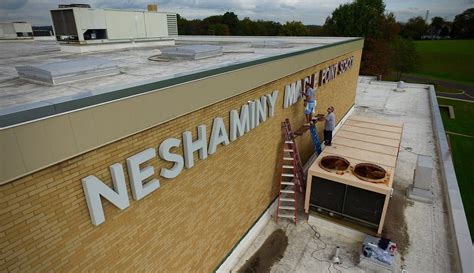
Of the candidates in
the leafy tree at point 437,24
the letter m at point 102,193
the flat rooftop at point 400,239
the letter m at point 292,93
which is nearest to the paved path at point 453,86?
the flat rooftop at point 400,239

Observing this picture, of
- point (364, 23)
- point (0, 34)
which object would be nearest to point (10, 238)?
point (0, 34)

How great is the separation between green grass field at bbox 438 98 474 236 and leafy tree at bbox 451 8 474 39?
325 feet

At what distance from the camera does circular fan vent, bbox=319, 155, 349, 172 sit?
10.8 metres

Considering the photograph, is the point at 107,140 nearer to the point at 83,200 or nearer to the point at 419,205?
the point at 83,200

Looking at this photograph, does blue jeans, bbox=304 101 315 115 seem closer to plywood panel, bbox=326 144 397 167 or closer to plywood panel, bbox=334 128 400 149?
plywood panel, bbox=326 144 397 167

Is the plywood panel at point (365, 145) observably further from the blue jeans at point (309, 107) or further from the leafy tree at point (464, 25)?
the leafy tree at point (464, 25)

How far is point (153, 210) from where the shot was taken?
6.03 meters

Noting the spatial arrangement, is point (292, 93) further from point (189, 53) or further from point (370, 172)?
point (189, 53)

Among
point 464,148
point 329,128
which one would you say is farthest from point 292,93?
point 464,148

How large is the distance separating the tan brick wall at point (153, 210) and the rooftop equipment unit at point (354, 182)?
5.86 feet

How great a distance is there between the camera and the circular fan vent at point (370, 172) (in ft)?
32.9

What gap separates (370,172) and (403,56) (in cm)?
5267

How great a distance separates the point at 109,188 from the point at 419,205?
1227cm

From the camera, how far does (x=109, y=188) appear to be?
488 cm
